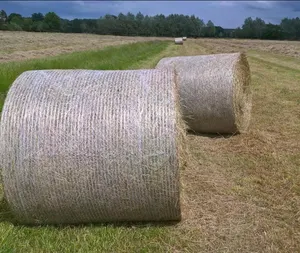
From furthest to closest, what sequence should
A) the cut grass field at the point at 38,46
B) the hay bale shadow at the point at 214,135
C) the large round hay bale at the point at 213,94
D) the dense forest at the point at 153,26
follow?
the dense forest at the point at 153,26, the cut grass field at the point at 38,46, the hay bale shadow at the point at 214,135, the large round hay bale at the point at 213,94

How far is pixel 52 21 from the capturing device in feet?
375

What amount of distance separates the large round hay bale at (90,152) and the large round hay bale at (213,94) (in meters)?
3.36

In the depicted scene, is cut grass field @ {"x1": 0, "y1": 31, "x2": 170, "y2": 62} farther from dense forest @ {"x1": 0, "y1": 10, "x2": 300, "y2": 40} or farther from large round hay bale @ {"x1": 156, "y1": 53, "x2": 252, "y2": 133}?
dense forest @ {"x1": 0, "y1": 10, "x2": 300, "y2": 40}

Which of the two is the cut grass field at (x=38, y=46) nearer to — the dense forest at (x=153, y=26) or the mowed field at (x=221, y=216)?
the mowed field at (x=221, y=216)

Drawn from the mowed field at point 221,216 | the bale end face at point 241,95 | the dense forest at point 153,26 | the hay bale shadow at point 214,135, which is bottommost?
the dense forest at point 153,26

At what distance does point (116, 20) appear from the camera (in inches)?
4564

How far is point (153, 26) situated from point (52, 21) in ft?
93.7

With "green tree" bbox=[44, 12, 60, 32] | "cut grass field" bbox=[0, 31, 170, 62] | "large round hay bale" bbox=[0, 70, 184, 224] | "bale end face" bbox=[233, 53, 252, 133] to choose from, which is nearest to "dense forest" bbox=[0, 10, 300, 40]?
"green tree" bbox=[44, 12, 60, 32]

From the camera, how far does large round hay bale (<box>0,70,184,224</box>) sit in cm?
364

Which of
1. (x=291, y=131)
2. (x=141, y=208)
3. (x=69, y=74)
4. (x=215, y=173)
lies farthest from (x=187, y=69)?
(x=141, y=208)

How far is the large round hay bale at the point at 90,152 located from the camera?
364 centimetres

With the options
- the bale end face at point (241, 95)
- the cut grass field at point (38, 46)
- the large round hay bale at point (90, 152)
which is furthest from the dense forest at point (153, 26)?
the large round hay bale at point (90, 152)

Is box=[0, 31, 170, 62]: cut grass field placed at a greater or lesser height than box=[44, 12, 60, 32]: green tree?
greater

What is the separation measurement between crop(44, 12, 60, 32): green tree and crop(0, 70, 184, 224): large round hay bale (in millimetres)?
111696
